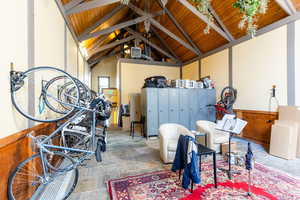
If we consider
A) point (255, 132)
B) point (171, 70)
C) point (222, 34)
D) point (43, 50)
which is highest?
point (222, 34)

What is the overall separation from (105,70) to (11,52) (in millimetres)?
8961

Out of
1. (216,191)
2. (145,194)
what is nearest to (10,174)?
(145,194)

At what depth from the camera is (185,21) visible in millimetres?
5906

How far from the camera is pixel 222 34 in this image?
200 inches

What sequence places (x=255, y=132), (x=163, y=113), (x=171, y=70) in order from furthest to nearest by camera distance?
1. (x=171, y=70)
2. (x=163, y=113)
3. (x=255, y=132)

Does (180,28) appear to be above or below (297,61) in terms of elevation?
above

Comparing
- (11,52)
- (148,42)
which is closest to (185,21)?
(148,42)

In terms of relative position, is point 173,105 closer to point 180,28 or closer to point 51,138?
point 180,28

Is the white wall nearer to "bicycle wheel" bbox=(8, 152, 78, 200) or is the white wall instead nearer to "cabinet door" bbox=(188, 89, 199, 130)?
"bicycle wheel" bbox=(8, 152, 78, 200)

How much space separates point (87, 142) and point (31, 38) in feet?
5.69

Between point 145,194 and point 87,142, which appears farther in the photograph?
point 87,142

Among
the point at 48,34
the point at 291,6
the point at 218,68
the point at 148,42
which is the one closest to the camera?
the point at 48,34

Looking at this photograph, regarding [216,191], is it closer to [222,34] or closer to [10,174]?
[10,174]

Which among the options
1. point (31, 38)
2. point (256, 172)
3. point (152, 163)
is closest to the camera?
point (31, 38)
